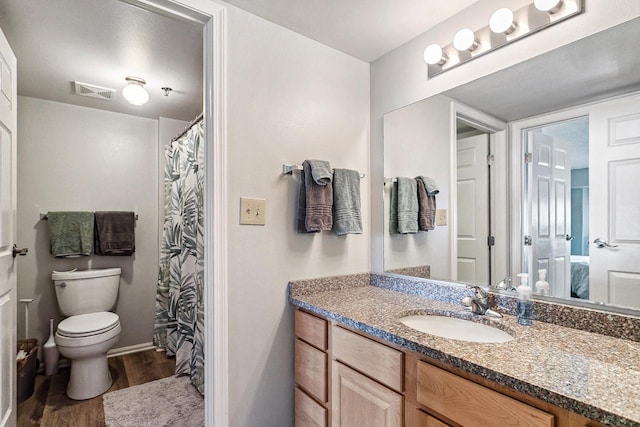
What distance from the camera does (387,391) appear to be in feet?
3.54

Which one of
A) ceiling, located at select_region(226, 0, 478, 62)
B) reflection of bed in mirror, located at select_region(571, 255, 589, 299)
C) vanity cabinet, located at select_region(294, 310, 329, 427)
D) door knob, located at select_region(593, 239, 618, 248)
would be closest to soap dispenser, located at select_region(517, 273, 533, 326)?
reflection of bed in mirror, located at select_region(571, 255, 589, 299)

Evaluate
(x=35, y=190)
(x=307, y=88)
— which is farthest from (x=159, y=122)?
(x=307, y=88)

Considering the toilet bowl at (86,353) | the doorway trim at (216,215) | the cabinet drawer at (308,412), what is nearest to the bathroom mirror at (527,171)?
the cabinet drawer at (308,412)

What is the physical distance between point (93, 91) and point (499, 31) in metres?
2.62

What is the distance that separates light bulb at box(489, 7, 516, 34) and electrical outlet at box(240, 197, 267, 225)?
46.9 inches

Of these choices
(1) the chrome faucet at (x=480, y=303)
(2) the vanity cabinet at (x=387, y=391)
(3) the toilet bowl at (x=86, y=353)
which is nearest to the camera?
(2) the vanity cabinet at (x=387, y=391)

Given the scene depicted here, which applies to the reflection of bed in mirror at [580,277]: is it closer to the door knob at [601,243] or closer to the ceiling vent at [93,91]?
the door knob at [601,243]

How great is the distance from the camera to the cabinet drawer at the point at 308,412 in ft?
4.55

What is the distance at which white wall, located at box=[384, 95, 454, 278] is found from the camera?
1.61m

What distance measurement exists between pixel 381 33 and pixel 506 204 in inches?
39.9

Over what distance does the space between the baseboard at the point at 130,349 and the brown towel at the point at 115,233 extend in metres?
0.86

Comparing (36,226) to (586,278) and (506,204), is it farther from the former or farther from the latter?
(586,278)

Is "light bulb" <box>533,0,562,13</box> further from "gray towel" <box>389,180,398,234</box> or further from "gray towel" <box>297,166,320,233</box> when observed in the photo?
"gray towel" <box>297,166,320,233</box>

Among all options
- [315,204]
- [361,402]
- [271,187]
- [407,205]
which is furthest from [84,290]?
[407,205]
